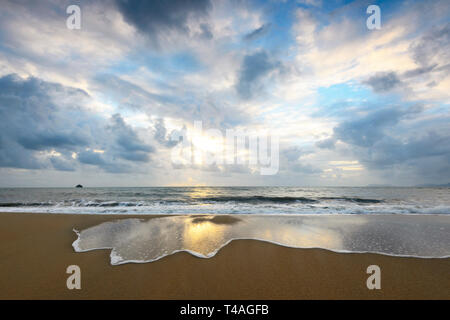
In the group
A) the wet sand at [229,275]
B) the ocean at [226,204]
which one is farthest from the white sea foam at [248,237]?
the ocean at [226,204]

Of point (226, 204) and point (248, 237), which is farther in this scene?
point (226, 204)

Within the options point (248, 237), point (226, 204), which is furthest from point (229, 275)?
point (226, 204)

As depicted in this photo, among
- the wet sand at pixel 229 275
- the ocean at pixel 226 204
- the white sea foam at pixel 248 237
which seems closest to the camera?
the wet sand at pixel 229 275

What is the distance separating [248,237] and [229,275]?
2660 mm

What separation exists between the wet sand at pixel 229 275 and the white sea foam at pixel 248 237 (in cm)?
45

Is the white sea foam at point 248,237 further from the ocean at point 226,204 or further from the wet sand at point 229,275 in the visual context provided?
the ocean at point 226,204

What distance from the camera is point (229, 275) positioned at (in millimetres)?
3615

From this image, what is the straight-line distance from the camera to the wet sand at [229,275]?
305 centimetres

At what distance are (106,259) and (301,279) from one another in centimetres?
451

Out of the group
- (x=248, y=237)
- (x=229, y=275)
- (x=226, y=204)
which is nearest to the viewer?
(x=229, y=275)

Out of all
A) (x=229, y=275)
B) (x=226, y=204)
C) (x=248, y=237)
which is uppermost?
(x=229, y=275)

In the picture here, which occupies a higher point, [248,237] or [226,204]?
[248,237]

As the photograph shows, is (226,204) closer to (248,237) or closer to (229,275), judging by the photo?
(248,237)
